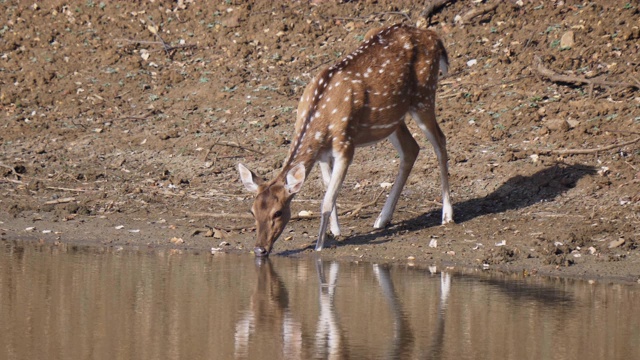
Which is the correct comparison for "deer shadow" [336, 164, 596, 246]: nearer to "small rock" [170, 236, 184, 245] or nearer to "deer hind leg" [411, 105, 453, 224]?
"deer hind leg" [411, 105, 453, 224]

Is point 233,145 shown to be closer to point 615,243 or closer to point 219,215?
point 219,215

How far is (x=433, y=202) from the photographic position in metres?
12.6

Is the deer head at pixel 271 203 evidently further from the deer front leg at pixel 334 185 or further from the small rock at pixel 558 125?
the small rock at pixel 558 125

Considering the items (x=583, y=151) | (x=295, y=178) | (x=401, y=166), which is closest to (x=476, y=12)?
(x=583, y=151)

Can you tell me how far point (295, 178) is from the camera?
10.8m

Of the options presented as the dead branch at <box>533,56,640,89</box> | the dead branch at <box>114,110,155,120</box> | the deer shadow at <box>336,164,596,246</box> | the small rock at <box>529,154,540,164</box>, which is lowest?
the deer shadow at <box>336,164,596,246</box>

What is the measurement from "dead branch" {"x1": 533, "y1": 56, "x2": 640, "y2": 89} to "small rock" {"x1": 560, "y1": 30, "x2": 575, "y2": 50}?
49 centimetres

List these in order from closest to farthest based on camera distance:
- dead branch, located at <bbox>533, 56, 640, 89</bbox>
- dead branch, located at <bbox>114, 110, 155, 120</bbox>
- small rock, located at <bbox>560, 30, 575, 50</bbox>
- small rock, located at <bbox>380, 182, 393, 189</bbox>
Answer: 1. small rock, located at <bbox>380, 182, 393, 189</bbox>
2. dead branch, located at <bbox>533, 56, 640, 89</bbox>
3. small rock, located at <bbox>560, 30, 575, 50</bbox>
4. dead branch, located at <bbox>114, 110, 155, 120</bbox>

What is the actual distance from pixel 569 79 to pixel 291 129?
3.51m

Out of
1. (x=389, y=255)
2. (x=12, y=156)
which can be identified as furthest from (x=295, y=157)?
(x=12, y=156)

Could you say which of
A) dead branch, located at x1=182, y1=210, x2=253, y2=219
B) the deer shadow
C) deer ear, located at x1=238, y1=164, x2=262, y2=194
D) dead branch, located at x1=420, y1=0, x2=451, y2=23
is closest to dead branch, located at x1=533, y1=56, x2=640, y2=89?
the deer shadow

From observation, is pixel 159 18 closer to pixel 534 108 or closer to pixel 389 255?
pixel 534 108

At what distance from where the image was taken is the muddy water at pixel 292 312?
23.1 ft

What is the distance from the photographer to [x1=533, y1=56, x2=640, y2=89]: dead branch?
14016 mm
